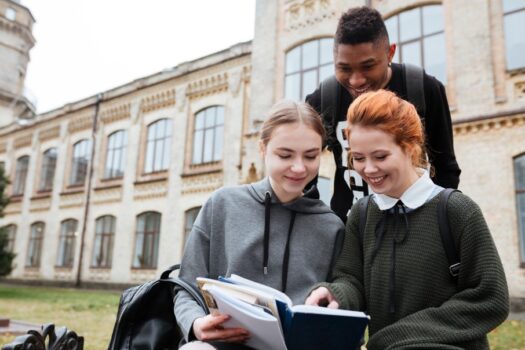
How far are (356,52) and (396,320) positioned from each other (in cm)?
137

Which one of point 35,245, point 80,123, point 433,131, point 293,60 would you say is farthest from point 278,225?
point 35,245

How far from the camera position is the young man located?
2.46 meters

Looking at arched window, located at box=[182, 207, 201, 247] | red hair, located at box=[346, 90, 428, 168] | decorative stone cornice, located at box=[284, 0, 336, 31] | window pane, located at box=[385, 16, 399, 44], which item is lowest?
red hair, located at box=[346, 90, 428, 168]

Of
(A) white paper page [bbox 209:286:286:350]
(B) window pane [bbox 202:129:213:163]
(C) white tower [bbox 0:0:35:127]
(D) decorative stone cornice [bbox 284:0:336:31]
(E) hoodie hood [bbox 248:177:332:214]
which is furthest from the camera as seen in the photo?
(C) white tower [bbox 0:0:35:127]

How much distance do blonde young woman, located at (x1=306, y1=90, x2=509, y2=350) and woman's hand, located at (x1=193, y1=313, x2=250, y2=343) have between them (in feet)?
1.06

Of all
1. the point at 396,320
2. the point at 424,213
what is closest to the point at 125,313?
the point at 396,320

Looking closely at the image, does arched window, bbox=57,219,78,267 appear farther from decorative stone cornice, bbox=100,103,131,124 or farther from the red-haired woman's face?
the red-haired woman's face

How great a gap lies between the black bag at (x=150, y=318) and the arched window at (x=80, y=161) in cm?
2186

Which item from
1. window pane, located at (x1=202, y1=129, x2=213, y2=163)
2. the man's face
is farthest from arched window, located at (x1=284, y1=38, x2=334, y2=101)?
the man's face

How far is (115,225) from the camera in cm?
2030

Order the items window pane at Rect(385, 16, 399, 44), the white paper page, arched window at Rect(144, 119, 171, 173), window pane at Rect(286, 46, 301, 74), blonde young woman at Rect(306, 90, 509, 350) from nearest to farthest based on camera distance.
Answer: the white paper page < blonde young woman at Rect(306, 90, 509, 350) < window pane at Rect(385, 16, 399, 44) < window pane at Rect(286, 46, 301, 74) < arched window at Rect(144, 119, 171, 173)

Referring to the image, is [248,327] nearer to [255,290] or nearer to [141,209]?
[255,290]

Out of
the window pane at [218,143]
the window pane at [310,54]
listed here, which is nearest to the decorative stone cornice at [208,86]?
the window pane at [218,143]

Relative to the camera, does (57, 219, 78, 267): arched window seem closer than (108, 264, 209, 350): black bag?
No
